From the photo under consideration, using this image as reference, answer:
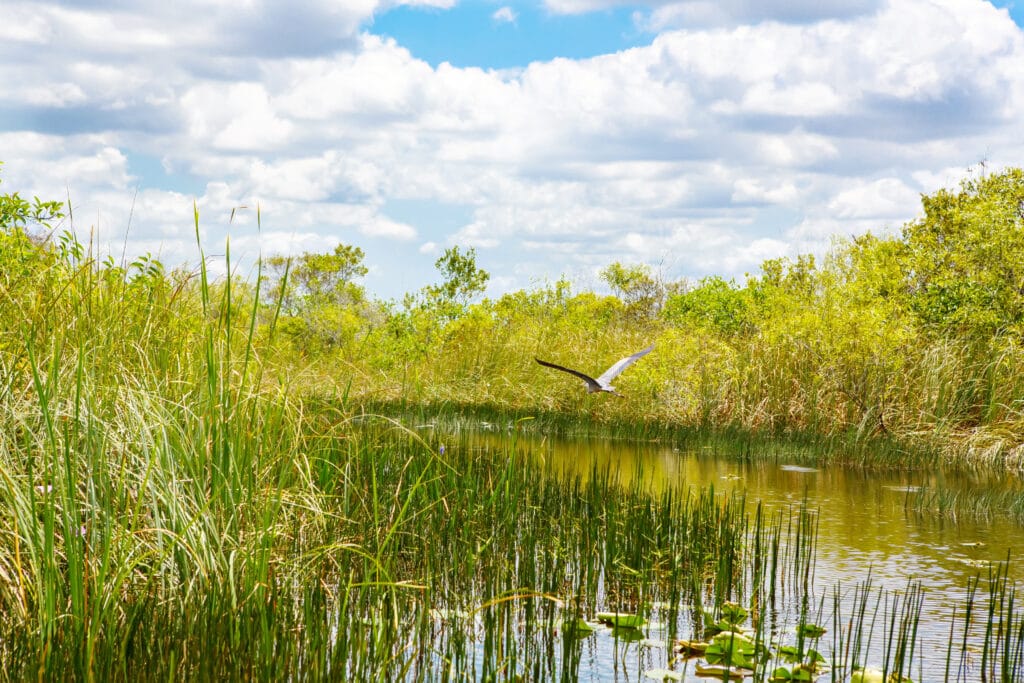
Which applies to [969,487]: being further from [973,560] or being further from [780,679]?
[780,679]

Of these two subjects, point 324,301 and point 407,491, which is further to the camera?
point 324,301

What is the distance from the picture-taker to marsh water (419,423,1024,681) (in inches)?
185

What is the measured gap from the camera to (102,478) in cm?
358

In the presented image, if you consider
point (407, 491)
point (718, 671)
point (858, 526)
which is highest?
point (407, 491)

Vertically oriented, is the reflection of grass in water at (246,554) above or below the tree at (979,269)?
below

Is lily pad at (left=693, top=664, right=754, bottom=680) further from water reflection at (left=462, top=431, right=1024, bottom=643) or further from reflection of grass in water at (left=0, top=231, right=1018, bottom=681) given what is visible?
water reflection at (left=462, top=431, right=1024, bottom=643)

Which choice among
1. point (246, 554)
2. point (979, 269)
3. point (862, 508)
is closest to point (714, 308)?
point (979, 269)

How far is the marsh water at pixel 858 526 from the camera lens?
4699 mm

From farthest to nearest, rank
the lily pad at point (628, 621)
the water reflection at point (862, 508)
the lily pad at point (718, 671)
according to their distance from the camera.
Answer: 1. the water reflection at point (862, 508)
2. the lily pad at point (628, 621)
3. the lily pad at point (718, 671)

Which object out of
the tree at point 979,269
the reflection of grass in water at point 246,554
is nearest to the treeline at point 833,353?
the tree at point 979,269

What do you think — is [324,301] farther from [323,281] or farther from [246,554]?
[246,554]

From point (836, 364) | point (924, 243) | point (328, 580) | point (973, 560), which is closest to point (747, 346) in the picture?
point (836, 364)

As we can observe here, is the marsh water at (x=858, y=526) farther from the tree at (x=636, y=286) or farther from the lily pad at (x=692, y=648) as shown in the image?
the tree at (x=636, y=286)

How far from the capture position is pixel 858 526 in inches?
328
